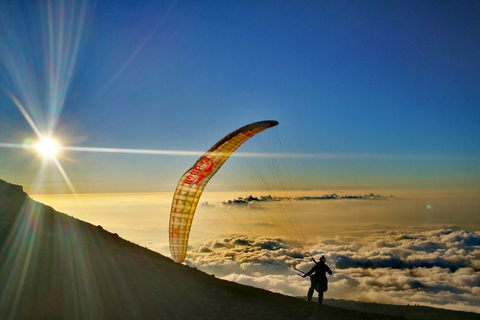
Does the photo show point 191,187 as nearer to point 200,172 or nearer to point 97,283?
point 200,172

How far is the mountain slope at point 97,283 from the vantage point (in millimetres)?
11703

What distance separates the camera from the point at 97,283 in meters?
13.5

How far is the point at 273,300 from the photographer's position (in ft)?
53.1

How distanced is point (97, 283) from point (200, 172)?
26.3 feet

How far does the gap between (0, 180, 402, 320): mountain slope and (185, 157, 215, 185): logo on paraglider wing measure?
16.5 feet

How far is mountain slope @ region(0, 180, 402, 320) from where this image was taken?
38.4 feet

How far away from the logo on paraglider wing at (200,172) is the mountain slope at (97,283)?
502 centimetres

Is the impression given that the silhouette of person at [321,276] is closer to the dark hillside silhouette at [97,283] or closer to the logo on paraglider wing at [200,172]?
the dark hillside silhouette at [97,283]

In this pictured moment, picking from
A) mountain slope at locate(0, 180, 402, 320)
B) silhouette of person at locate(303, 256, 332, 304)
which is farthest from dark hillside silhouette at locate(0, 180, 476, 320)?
silhouette of person at locate(303, 256, 332, 304)

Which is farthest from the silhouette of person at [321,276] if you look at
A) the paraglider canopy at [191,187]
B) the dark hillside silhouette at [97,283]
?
the paraglider canopy at [191,187]

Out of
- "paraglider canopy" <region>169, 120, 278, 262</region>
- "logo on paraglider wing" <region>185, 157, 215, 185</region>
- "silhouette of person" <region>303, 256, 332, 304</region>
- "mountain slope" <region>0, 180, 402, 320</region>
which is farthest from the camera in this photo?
"logo on paraglider wing" <region>185, 157, 215, 185</region>

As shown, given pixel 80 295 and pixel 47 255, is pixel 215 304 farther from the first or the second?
pixel 47 255

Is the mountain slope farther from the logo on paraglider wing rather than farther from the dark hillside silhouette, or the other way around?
the logo on paraglider wing

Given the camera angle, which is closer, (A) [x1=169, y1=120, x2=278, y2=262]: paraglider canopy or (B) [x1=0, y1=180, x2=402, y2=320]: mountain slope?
(B) [x1=0, y1=180, x2=402, y2=320]: mountain slope
